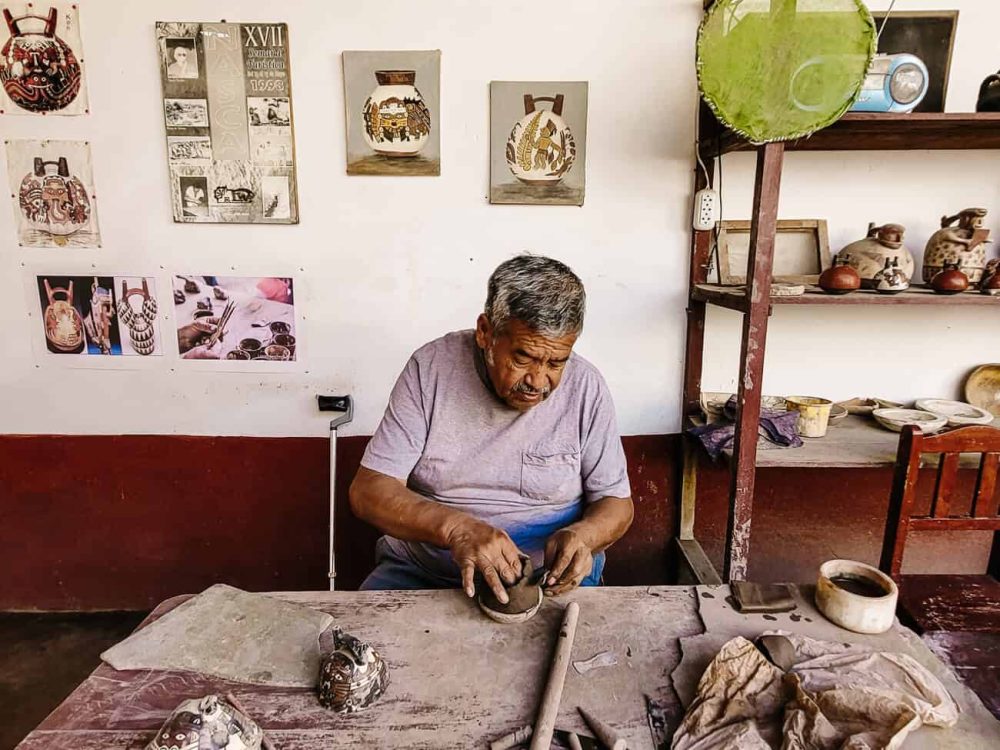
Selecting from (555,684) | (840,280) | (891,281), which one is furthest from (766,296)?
(555,684)

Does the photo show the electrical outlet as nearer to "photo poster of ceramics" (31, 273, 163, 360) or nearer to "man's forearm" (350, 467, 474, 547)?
"man's forearm" (350, 467, 474, 547)

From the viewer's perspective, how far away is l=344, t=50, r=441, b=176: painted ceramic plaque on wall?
2369mm

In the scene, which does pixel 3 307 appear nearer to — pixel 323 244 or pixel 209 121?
pixel 209 121

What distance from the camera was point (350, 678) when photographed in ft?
3.68

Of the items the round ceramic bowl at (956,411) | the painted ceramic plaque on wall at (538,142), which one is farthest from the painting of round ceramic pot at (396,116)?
the round ceramic bowl at (956,411)

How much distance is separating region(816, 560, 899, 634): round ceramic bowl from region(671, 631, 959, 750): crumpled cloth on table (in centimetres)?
10

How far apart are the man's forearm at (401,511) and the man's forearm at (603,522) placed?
316mm

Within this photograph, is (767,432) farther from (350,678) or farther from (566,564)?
(350,678)

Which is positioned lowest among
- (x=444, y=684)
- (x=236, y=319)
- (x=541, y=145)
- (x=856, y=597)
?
(x=444, y=684)

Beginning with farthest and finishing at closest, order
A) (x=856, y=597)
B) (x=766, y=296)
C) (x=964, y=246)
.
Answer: (x=964, y=246) → (x=766, y=296) → (x=856, y=597)

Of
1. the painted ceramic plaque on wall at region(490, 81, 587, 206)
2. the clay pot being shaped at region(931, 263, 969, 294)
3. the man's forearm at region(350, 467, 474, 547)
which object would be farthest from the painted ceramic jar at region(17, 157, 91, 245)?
the clay pot being shaped at region(931, 263, 969, 294)

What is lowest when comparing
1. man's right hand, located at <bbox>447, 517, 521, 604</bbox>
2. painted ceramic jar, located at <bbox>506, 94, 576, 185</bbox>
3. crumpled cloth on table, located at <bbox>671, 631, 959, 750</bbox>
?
crumpled cloth on table, located at <bbox>671, 631, 959, 750</bbox>

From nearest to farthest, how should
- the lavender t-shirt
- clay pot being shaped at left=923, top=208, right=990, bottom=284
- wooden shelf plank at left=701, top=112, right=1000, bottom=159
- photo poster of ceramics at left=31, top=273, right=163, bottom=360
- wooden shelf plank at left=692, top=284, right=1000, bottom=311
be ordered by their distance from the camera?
the lavender t-shirt
wooden shelf plank at left=701, top=112, right=1000, bottom=159
wooden shelf plank at left=692, top=284, right=1000, bottom=311
clay pot being shaped at left=923, top=208, right=990, bottom=284
photo poster of ceramics at left=31, top=273, right=163, bottom=360

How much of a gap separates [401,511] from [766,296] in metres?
1.32
